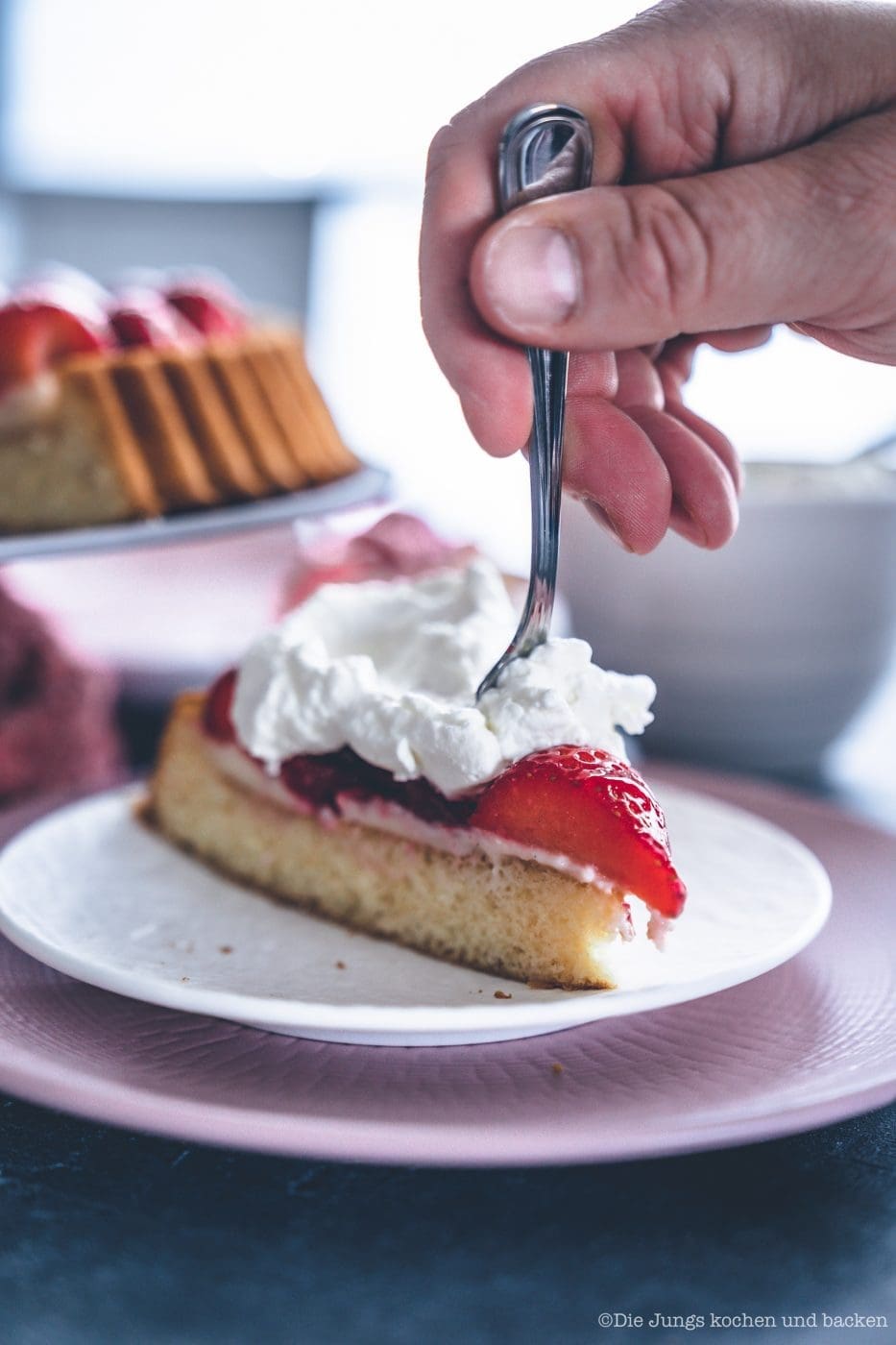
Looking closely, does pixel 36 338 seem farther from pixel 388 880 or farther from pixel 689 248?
pixel 689 248

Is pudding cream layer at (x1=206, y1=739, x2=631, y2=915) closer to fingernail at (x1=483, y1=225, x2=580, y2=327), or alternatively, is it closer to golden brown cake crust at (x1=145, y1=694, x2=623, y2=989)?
golden brown cake crust at (x1=145, y1=694, x2=623, y2=989)

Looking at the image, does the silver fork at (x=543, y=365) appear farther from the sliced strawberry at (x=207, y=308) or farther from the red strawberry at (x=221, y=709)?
the sliced strawberry at (x=207, y=308)

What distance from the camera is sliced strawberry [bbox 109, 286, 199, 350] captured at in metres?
1.99

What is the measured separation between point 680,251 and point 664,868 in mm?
391

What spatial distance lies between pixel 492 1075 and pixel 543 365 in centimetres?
46

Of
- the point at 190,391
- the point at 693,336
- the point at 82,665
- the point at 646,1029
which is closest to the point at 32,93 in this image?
the point at 190,391

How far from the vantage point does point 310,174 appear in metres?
5.75

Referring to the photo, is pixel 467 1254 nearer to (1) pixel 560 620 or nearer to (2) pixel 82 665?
(2) pixel 82 665

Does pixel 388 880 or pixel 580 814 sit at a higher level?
pixel 580 814

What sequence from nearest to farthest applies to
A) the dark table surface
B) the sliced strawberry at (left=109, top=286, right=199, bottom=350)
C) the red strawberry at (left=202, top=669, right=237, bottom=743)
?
the dark table surface → the red strawberry at (left=202, top=669, right=237, bottom=743) → the sliced strawberry at (left=109, top=286, right=199, bottom=350)

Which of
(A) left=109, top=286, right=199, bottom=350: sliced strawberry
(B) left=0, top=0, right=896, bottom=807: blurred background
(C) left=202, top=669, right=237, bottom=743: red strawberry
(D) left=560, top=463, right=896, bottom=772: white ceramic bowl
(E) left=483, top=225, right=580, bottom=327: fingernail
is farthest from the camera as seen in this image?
(B) left=0, top=0, right=896, bottom=807: blurred background

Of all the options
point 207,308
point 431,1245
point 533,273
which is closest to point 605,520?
point 533,273

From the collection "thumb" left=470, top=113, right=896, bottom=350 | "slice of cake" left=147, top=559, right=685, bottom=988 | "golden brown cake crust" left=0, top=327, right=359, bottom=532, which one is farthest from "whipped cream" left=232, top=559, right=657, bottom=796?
"golden brown cake crust" left=0, top=327, right=359, bottom=532

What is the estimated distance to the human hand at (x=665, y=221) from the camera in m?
0.86
